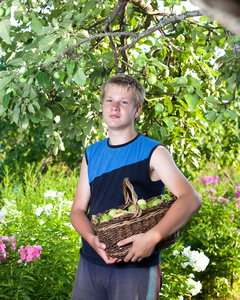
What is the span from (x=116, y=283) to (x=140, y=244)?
0.71 ft

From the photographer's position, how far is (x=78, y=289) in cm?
155

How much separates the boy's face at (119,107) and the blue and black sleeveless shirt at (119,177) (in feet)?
0.28

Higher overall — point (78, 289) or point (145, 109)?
point (145, 109)

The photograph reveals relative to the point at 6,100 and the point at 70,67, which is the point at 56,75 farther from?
the point at 6,100

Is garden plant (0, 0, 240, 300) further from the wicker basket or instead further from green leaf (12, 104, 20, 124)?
the wicker basket

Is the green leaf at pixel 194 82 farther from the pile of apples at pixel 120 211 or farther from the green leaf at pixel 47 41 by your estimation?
the pile of apples at pixel 120 211

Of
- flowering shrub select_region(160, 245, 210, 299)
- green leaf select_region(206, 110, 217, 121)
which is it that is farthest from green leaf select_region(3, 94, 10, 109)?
flowering shrub select_region(160, 245, 210, 299)

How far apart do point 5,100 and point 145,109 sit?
99 cm

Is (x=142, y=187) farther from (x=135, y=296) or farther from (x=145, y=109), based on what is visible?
(x=145, y=109)

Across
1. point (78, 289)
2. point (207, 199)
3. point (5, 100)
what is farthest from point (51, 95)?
point (207, 199)

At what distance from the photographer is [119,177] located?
151 cm

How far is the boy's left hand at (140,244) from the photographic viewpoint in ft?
4.27

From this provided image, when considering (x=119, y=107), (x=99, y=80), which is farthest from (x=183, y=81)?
(x=119, y=107)

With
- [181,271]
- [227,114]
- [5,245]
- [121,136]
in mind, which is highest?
[227,114]
